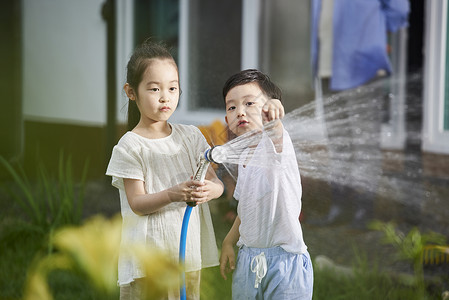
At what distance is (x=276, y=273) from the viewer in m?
1.26

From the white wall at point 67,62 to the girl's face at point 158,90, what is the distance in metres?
3.29

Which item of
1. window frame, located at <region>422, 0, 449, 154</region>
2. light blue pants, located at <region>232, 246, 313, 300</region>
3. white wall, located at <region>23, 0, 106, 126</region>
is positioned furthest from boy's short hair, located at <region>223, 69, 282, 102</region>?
white wall, located at <region>23, 0, 106, 126</region>

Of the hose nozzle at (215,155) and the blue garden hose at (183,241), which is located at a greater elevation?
the hose nozzle at (215,155)

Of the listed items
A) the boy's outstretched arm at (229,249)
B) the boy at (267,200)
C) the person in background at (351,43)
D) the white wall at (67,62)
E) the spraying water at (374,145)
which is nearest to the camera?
the boy at (267,200)

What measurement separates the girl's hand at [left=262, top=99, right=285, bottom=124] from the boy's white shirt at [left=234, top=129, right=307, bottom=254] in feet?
0.12

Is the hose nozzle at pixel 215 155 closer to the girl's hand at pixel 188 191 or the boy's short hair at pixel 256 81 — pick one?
the girl's hand at pixel 188 191

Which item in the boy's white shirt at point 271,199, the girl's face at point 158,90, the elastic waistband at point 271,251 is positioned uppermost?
the girl's face at point 158,90

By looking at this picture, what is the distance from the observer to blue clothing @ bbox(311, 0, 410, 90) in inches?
145

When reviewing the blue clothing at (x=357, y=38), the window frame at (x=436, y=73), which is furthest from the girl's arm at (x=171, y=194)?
the window frame at (x=436, y=73)

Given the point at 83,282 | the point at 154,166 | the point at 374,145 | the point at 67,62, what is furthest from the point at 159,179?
the point at 67,62

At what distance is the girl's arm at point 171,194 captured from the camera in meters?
1.13

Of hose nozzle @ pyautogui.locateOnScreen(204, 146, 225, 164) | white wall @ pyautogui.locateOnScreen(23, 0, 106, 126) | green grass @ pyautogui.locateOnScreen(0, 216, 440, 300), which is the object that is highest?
white wall @ pyautogui.locateOnScreen(23, 0, 106, 126)

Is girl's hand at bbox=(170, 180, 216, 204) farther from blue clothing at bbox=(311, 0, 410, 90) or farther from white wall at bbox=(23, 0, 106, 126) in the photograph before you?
white wall at bbox=(23, 0, 106, 126)

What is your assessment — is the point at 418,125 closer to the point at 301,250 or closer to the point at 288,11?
the point at 288,11
